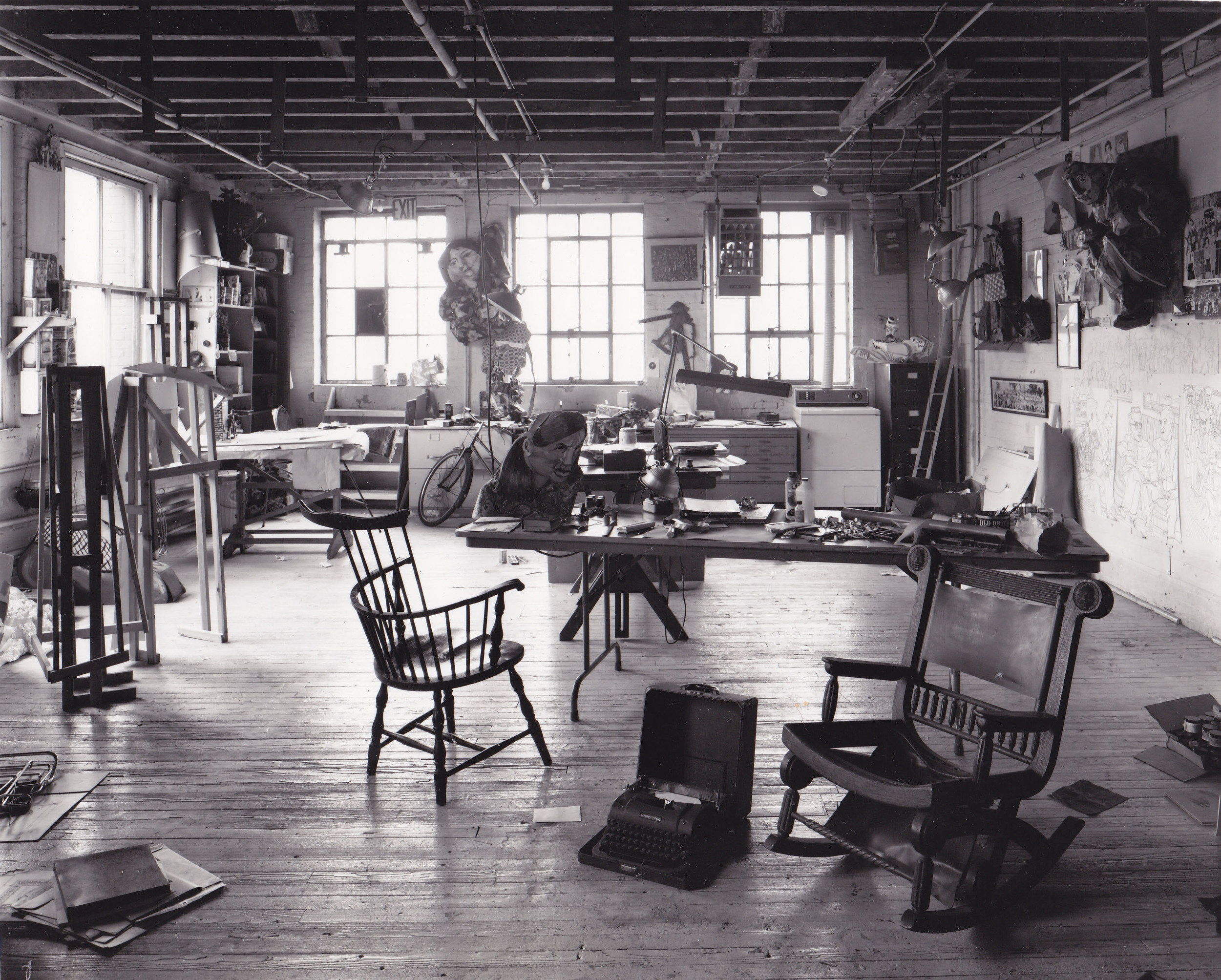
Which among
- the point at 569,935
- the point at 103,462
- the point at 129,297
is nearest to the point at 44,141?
the point at 129,297

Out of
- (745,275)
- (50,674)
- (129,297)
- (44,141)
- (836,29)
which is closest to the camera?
(50,674)

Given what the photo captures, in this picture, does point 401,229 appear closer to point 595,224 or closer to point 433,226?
point 433,226

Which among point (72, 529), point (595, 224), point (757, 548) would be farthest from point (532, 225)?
point (757, 548)

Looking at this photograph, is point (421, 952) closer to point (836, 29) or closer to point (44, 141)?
point (836, 29)

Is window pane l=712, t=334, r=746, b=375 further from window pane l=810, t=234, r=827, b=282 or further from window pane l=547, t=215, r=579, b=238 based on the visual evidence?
window pane l=547, t=215, r=579, b=238

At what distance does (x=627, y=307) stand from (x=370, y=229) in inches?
123

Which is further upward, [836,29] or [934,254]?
[836,29]

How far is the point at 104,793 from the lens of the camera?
12.7 feet

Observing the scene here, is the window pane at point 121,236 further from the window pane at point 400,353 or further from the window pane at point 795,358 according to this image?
the window pane at point 795,358

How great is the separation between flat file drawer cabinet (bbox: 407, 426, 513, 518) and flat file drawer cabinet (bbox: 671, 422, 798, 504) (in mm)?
2133

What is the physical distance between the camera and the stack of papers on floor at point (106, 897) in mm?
2920

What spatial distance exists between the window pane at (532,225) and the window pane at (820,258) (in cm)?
306

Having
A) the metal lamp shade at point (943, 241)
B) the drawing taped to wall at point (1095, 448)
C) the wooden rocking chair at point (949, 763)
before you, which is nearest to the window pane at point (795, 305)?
the metal lamp shade at point (943, 241)

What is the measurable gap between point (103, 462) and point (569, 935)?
394 centimetres
